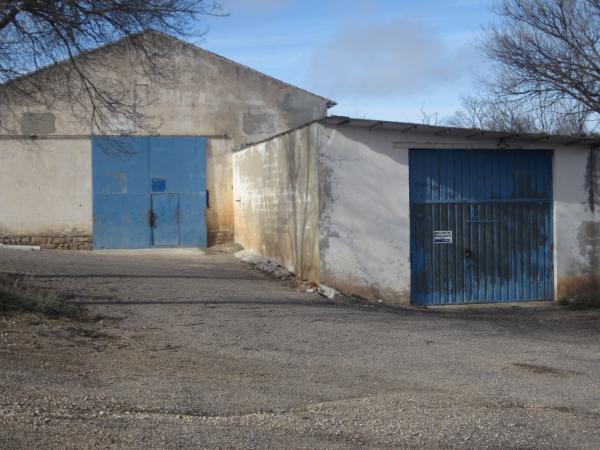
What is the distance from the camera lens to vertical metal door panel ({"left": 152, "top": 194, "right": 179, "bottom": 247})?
2522 centimetres

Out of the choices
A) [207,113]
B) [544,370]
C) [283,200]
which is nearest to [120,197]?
[207,113]

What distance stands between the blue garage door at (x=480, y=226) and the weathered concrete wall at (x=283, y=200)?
6.58 ft

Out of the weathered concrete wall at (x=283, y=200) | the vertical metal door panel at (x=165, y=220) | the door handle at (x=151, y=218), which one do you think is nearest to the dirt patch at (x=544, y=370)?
the weathered concrete wall at (x=283, y=200)

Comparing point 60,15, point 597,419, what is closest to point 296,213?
point 60,15

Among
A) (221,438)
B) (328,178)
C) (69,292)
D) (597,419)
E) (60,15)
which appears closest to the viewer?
(221,438)

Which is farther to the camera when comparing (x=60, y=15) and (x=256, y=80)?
(x=256, y=80)

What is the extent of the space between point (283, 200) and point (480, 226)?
15.8 ft

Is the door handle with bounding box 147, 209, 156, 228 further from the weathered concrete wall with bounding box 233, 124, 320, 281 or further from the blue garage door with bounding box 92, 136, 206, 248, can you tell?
the weathered concrete wall with bounding box 233, 124, 320, 281

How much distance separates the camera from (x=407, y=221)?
48.5ft

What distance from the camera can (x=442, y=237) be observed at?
1507cm

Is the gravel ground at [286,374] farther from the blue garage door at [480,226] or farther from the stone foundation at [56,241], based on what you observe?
the stone foundation at [56,241]

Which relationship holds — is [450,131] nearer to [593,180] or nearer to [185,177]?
[593,180]

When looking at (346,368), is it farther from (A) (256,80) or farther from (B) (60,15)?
(A) (256,80)

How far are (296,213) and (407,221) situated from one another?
2.65m
